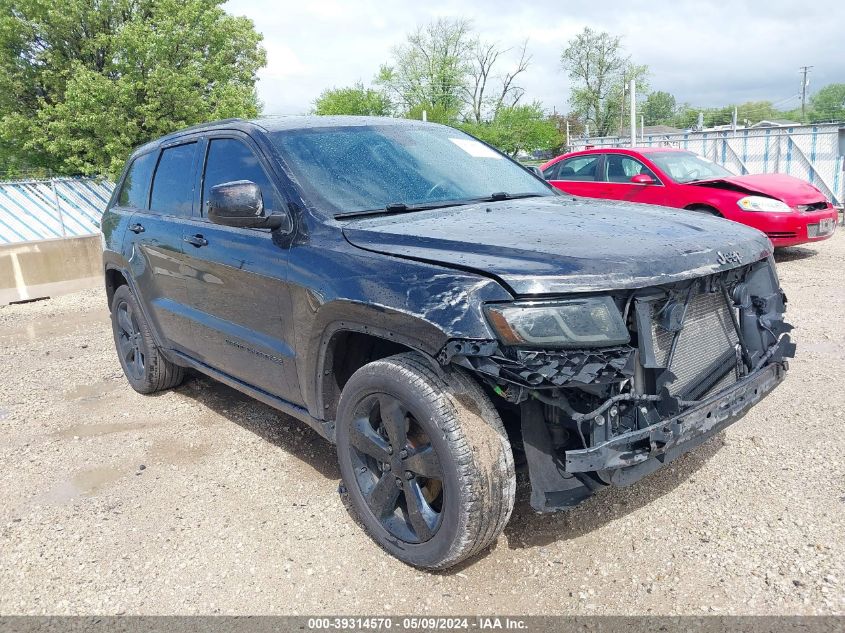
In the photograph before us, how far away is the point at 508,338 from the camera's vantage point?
2248 millimetres

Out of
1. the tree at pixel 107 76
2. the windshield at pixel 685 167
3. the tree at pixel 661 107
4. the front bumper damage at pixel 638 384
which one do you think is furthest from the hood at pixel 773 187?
the tree at pixel 661 107

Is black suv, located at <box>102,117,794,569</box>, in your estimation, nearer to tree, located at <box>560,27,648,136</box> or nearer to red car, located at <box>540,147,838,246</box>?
red car, located at <box>540,147,838,246</box>

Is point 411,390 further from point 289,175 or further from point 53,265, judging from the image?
point 53,265

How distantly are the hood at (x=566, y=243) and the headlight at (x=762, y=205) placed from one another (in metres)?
5.92

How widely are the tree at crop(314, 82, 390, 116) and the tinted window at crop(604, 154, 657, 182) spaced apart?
36594 mm

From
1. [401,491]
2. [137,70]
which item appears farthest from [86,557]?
[137,70]

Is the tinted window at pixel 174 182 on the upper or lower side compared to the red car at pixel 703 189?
upper

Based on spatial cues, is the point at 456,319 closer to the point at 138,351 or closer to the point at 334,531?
the point at 334,531

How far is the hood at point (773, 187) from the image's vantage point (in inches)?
340

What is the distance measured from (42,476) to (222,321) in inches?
55.9

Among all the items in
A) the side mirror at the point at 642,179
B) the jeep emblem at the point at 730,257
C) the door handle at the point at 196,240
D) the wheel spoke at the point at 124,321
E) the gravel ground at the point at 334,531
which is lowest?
the gravel ground at the point at 334,531

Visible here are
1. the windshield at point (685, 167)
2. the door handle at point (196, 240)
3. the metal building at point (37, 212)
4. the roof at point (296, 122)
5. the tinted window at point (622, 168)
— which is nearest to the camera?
the roof at point (296, 122)

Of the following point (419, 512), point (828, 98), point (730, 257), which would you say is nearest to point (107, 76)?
point (419, 512)

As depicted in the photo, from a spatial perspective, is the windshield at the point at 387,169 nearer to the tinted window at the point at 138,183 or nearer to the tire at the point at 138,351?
the tinted window at the point at 138,183
